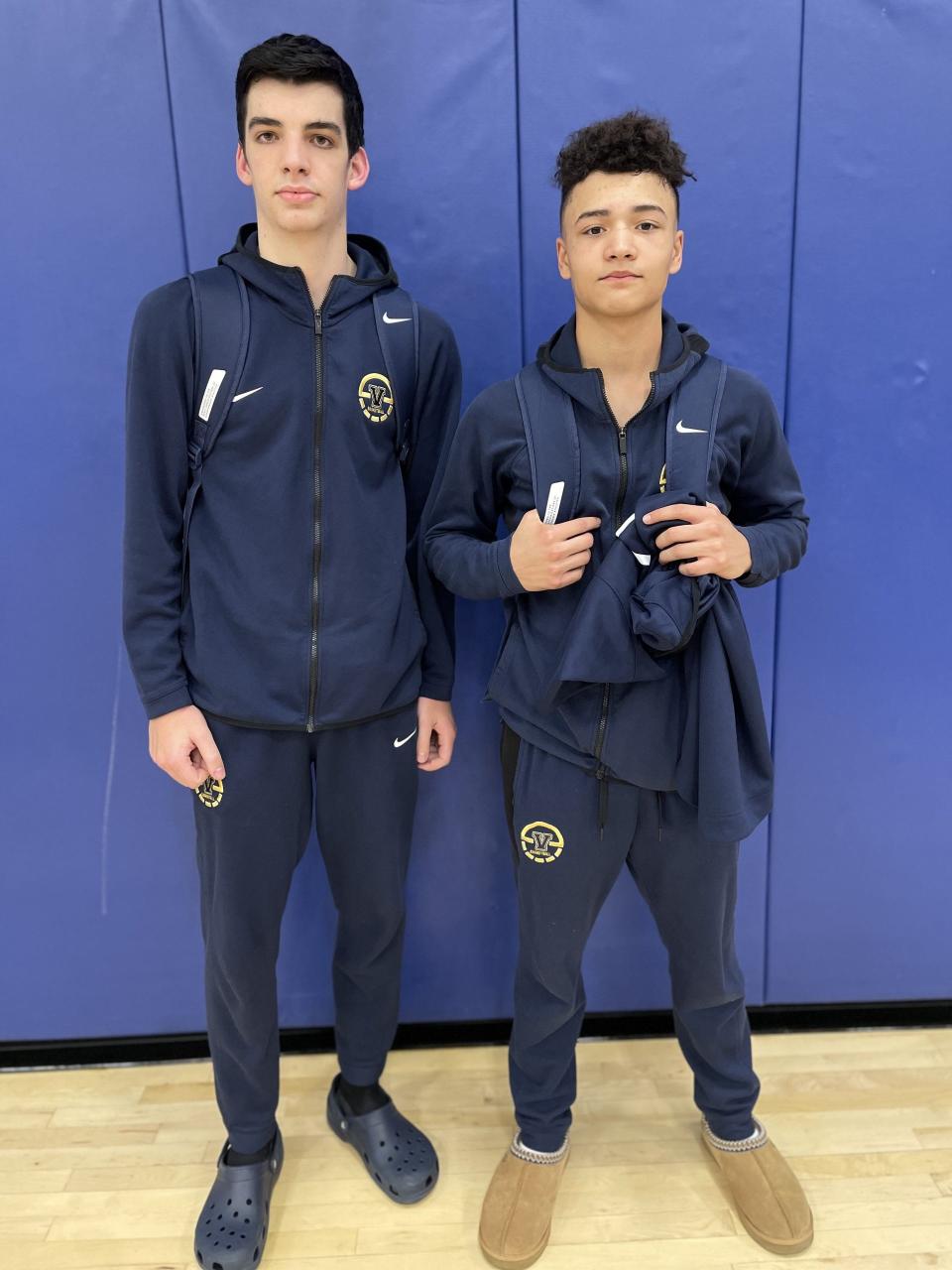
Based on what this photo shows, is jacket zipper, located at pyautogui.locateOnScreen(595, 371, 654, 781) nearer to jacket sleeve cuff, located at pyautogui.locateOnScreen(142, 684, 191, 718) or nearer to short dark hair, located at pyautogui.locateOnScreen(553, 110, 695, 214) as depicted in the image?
short dark hair, located at pyautogui.locateOnScreen(553, 110, 695, 214)

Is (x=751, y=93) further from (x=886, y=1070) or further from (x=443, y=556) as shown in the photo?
(x=886, y=1070)

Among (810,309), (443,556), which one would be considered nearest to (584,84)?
(810,309)

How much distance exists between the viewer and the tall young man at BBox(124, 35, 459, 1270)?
1.45 meters

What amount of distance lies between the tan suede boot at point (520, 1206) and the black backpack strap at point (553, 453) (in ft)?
3.73

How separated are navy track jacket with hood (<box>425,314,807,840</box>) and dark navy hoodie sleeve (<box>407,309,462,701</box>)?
9 centimetres

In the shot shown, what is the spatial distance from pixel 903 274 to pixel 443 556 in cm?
108

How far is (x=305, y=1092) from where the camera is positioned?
6.58 ft

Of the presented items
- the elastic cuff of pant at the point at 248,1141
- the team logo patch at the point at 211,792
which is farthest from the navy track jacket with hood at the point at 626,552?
the elastic cuff of pant at the point at 248,1141

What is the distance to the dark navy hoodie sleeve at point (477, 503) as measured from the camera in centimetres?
146

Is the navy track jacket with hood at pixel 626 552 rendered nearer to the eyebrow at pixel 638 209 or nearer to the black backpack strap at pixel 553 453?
the black backpack strap at pixel 553 453

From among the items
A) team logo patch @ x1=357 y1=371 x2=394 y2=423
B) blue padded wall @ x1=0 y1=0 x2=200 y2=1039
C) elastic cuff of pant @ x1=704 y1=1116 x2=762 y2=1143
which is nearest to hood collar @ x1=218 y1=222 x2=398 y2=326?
team logo patch @ x1=357 y1=371 x2=394 y2=423

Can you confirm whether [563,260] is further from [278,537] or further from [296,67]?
[278,537]

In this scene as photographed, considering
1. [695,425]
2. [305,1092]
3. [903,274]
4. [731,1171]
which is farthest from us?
[305,1092]

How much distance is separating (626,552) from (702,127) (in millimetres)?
912
